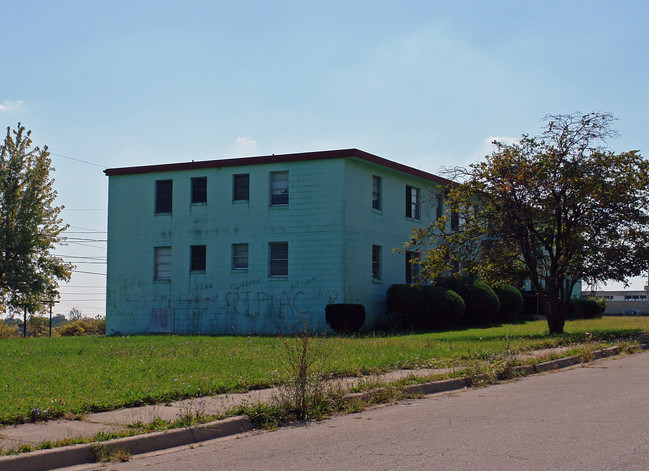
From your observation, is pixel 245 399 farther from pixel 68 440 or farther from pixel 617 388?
pixel 617 388

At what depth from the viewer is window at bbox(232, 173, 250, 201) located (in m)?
32.9

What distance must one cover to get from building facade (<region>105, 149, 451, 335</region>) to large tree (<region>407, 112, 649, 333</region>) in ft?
15.3

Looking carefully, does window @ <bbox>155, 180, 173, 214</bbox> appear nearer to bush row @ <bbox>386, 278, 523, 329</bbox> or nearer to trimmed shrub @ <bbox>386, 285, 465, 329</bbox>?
bush row @ <bbox>386, 278, 523, 329</bbox>

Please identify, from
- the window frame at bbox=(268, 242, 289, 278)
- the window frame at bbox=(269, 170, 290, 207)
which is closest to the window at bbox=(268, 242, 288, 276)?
the window frame at bbox=(268, 242, 289, 278)

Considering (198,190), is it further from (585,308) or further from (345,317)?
(585,308)

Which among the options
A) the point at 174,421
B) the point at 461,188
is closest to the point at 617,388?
the point at 174,421

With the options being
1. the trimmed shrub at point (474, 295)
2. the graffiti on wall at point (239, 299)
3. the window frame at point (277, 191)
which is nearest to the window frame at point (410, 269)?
the trimmed shrub at point (474, 295)

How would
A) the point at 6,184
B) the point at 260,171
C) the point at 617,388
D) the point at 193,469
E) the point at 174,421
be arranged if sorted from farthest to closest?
the point at 6,184, the point at 260,171, the point at 617,388, the point at 174,421, the point at 193,469

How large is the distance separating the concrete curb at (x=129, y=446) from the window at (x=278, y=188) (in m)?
23.5

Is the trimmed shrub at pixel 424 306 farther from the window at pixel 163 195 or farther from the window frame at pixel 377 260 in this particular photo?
the window at pixel 163 195

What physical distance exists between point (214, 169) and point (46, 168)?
56.9ft

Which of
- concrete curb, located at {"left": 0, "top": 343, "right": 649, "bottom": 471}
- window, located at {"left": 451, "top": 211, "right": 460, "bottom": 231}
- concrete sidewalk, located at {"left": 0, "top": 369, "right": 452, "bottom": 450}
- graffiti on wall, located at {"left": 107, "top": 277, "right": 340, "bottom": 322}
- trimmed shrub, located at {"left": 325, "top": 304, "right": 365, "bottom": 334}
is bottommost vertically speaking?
concrete curb, located at {"left": 0, "top": 343, "right": 649, "bottom": 471}

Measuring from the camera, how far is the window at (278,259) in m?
31.9

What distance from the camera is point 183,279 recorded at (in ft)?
110
